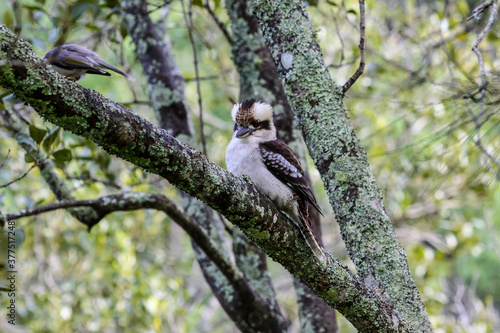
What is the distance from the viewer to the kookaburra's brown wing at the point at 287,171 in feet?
8.62

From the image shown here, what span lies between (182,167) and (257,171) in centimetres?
98

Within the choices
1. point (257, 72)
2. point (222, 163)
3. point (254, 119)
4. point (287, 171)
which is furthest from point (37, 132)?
point (222, 163)

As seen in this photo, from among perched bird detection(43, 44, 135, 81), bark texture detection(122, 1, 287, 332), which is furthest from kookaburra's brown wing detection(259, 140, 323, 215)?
perched bird detection(43, 44, 135, 81)

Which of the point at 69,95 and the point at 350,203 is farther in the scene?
the point at 350,203

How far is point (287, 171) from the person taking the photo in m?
2.64

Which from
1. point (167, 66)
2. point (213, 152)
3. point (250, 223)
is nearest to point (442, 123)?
point (213, 152)

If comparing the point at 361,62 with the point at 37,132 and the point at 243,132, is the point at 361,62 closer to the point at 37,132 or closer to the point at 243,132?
the point at 243,132

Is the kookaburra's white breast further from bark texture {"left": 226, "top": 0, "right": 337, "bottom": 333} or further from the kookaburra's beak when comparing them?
bark texture {"left": 226, "top": 0, "right": 337, "bottom": 333}

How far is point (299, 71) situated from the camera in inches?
97.3

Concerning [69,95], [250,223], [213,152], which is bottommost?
[250,223]

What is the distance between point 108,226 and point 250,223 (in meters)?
4.29

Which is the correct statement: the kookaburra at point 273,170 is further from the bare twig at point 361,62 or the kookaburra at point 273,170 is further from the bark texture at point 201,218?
the bark texture at point 201,218

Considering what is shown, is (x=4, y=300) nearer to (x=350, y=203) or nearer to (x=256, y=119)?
(x=256, y=119)

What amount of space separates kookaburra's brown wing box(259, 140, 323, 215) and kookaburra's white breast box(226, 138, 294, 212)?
1.1 inches
